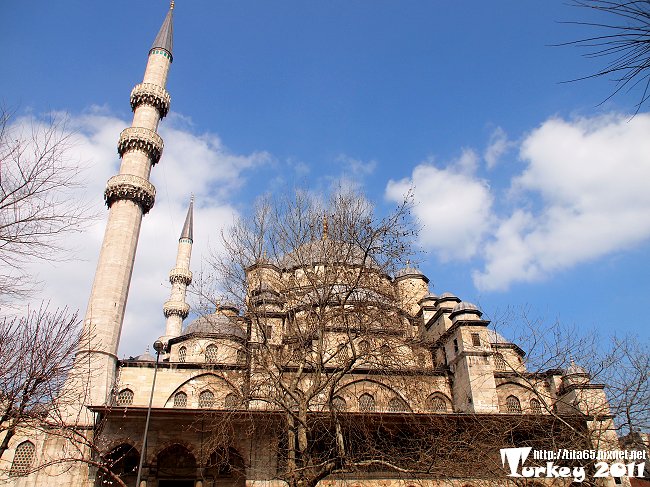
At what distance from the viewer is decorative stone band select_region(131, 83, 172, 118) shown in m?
23.5

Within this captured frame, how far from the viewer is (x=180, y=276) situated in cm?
3150

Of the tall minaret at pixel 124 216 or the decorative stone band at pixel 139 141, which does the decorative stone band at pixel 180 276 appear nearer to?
the tall minaret at pixel 124 216

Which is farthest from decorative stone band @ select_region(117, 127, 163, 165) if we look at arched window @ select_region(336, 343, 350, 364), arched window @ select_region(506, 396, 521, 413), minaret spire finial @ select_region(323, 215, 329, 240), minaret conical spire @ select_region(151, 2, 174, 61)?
arched window @ select_region(506, 396, 521, 413)

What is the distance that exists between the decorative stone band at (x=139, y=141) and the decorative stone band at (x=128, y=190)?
1.68 metres

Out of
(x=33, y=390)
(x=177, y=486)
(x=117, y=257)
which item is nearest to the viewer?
(x=33, y=390)

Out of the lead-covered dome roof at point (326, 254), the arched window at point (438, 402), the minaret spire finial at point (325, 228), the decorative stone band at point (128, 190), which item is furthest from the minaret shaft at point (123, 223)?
the arched window at point (438, 402)

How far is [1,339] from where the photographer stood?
9.45m

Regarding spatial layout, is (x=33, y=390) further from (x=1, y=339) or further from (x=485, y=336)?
(x=485, y=336)

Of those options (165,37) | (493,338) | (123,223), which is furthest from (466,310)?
(165,37)

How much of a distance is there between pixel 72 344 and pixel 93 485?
670 cm

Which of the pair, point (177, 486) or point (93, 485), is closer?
point (93, 485)

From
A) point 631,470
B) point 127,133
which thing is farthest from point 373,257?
point 127,133

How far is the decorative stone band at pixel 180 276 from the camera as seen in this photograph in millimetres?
31359

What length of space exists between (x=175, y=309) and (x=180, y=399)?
36.6ft
